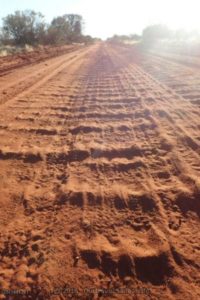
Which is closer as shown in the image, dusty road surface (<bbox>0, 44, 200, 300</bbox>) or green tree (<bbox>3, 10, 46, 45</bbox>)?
dusty road surface (<bbox>0, 44, 200, 300</bbox>)

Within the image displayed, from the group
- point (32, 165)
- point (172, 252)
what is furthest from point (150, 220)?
point (32, 165)

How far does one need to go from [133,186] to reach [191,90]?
576cm

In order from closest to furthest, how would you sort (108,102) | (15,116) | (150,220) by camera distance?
1. (150,220)
2. (15,116)
3. (108,102)

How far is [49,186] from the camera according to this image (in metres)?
4.18

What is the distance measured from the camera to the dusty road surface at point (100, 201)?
2.72 meters

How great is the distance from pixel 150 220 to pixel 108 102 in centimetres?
501

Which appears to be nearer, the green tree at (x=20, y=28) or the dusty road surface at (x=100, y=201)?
the dusty road surface at (x=100, y=201)

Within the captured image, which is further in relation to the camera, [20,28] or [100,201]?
[20,28]

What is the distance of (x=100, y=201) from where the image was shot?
150 inches

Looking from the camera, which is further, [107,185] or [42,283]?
[107,185]

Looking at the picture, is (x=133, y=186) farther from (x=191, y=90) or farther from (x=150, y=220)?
(x=191, y=90)

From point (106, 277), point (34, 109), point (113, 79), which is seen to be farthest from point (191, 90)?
point (106, 277)

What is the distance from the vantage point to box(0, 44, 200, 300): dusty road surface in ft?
8.94

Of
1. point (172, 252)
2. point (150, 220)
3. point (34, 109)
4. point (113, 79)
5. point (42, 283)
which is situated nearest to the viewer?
point (42, 283)
